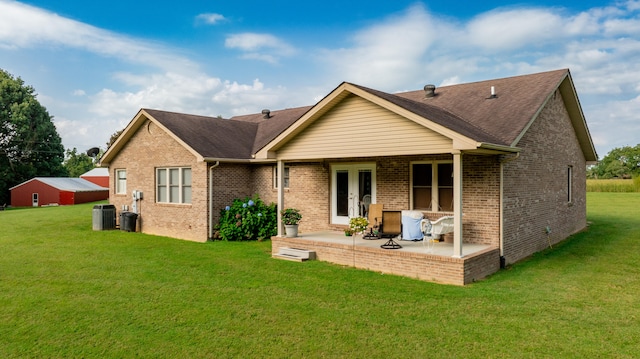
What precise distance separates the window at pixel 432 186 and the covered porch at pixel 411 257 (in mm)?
1177

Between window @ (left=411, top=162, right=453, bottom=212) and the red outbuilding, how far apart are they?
35.1 metres

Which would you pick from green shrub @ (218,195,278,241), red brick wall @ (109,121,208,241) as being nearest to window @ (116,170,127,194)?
red brick wall @ (109,121,208,241)

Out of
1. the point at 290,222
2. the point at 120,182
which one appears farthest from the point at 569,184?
the point at 120,182

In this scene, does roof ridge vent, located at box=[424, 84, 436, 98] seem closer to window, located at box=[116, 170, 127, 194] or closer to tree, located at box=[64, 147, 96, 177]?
window, located at box=[116, 170, 127, 194]

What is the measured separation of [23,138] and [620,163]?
332 ft

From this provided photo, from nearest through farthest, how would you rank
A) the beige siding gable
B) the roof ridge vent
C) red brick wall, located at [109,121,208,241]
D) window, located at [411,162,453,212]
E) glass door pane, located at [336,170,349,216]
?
the beige siding gable → window, located at [411,162,453,212] → glass door pane, located at [336,170,349,216] → the roof ridge vent → red brick wall, located at [109,121,208,241]

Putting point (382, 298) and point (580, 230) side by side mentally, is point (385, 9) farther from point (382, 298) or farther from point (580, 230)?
point (382, 298)

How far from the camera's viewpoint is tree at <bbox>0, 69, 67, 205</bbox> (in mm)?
43719

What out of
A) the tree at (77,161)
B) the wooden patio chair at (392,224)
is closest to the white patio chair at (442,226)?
the wooden patio chair at (392,224)

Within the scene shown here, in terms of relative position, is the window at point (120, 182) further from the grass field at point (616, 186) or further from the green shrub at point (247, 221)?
the grass field at point (616, 186)

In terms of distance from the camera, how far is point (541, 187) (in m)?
11.9

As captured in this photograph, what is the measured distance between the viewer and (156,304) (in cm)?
705

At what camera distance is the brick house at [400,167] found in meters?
9.27

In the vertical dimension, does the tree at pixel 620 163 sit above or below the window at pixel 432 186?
above
